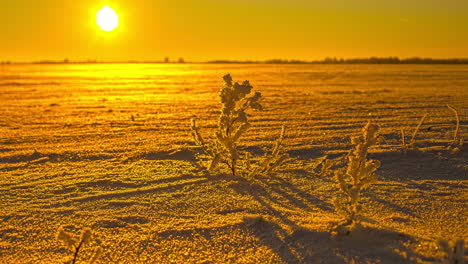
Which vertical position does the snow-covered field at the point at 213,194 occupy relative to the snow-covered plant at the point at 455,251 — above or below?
below

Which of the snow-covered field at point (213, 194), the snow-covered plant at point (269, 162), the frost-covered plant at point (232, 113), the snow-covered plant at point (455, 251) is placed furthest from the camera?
the snow-covered plant at point (269, 162)

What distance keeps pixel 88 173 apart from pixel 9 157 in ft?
2.92

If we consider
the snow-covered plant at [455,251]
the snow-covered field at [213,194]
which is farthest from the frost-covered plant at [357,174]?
the snow-covered plant at [455,251]

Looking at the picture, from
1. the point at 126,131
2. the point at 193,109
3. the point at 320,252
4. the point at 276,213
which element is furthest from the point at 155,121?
the point at 320,252

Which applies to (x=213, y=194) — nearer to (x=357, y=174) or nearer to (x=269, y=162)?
(x=269, y=162)

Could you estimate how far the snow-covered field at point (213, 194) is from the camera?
1.93 m

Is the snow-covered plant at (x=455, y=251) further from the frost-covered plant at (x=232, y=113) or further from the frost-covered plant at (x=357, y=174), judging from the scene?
the frost-covered plant at (x=232, y=113)

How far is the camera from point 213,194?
2.66 m

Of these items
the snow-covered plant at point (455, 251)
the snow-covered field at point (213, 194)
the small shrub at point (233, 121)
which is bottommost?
the snow-covered field at point (213, 194)

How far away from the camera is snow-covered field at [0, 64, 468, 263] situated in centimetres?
193

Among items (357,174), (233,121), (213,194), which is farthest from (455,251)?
(233,121)

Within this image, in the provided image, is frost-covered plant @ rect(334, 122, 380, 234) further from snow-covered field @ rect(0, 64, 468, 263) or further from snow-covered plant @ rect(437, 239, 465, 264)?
snow-covered plant @ rect(437, 239, 465, 264)

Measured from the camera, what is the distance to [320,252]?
6.09 ft

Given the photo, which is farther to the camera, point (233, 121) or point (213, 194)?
point (233, 121)
